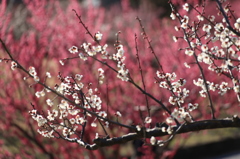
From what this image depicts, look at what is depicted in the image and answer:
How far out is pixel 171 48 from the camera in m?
6.36

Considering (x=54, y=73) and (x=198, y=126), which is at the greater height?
(x=54, y=73)

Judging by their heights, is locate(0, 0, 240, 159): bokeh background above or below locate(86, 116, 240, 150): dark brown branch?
above

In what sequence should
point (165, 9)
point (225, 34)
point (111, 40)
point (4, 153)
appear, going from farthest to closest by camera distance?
point (165, 9), point (111, 40), point (4, 153), point (225, 34)

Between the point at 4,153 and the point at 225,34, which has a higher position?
the point at 225,34

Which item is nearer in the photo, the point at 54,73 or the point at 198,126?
the point at 198,126

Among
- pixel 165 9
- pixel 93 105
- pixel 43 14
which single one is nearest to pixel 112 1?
pixel 165 9

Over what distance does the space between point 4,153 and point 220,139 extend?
5132 mm

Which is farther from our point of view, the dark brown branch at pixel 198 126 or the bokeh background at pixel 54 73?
the bokeh background at pixel 54 73

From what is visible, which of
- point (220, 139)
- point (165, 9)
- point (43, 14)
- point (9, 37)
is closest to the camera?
point (9, 37)

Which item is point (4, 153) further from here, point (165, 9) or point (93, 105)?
point (165, 9)

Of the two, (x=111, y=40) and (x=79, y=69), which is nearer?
(x=79, y=69)

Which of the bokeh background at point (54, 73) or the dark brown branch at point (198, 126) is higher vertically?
the bokeh background at point (54, 73)

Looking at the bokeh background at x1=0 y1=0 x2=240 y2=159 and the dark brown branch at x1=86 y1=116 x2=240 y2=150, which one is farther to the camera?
the bokeh background at x1=0 y1=0 x2=240 y2=159

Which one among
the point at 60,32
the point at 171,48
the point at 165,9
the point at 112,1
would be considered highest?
the point at 112,1
